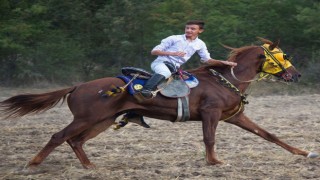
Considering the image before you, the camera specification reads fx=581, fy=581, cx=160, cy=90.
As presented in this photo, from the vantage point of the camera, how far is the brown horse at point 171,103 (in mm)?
7289

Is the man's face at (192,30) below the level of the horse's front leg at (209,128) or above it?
above

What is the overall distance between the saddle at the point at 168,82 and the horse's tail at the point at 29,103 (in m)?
0.89

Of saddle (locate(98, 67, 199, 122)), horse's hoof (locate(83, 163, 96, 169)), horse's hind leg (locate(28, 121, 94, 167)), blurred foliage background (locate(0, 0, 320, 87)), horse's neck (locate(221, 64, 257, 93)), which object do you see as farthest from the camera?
blurred foliage background (locate(0, 0, 320, 87))

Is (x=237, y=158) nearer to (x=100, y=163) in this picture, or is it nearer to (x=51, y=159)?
(x=100, y=163)

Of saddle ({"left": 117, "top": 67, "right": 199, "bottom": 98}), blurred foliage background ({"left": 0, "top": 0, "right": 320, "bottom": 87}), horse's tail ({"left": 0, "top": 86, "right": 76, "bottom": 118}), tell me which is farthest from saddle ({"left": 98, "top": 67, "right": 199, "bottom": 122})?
blurred foliage background ({"left": 0, "top": 0, "right": 320, "bottom": 87})

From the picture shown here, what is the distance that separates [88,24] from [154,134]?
40.5ft

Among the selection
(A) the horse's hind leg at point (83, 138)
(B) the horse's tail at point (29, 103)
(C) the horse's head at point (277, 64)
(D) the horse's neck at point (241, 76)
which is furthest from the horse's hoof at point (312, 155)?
(B) the horse's tail at point (29, 103)

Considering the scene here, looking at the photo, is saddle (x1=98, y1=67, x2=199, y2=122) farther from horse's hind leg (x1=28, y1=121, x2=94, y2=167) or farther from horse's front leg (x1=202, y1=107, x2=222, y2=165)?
horse's hind leg (x1=28, y1=121, x2=94, y2=167)

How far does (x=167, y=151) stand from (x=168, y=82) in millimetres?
1331

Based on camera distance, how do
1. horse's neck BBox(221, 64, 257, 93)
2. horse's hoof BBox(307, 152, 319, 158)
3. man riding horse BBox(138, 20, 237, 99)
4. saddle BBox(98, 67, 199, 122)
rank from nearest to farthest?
saddle BBox(98, 67, 199, 122) < man riding horse BBox(138, 20, 237, 99) < horse's hoof BBox(307, 152, 319, 158) < horse's neck BBox(221, 64, 257, 93)

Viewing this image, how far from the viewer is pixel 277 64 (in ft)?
26.5

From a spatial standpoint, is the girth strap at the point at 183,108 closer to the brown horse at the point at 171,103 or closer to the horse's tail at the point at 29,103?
the brown horse at the point at 171,103

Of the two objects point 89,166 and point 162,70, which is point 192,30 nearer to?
point 162,70

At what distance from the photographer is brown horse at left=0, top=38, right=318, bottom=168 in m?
7.29
